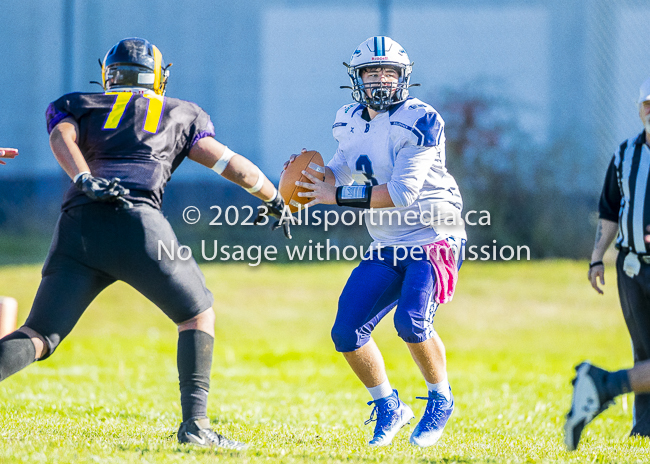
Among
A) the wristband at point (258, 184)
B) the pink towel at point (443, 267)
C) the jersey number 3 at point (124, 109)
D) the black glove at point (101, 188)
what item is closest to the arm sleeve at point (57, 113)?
the jersey number 3 at point (124, 109)

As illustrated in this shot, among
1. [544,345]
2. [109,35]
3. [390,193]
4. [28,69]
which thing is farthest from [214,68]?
[390,193]

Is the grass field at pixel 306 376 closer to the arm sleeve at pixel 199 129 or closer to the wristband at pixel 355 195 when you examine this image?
the wristband at pixel 355 195

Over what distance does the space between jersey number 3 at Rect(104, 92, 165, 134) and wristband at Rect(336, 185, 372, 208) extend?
956 millimetres

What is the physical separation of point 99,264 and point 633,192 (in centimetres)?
259

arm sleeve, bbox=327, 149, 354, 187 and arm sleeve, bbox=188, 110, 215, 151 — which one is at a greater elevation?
arm sleeve, bbox=188, 110, 215, 151

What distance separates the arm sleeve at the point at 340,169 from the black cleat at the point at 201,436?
A: 144 cm

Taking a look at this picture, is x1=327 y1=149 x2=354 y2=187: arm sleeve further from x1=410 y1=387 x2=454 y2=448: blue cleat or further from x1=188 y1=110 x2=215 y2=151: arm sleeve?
x1=410 y1=387 x2=454 y2=448: blue cleat

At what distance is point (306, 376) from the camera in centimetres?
772

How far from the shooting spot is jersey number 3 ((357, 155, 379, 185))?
3912mm

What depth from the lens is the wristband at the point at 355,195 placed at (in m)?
3.73

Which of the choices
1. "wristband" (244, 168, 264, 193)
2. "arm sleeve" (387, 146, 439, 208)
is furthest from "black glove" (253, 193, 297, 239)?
"arm sleeve" (387, 146, 439, 208)

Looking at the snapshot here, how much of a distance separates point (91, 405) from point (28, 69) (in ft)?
Result: 25.2

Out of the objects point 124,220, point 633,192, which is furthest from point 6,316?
point 633,192

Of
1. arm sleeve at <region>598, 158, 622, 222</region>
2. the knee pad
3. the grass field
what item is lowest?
the grass field
